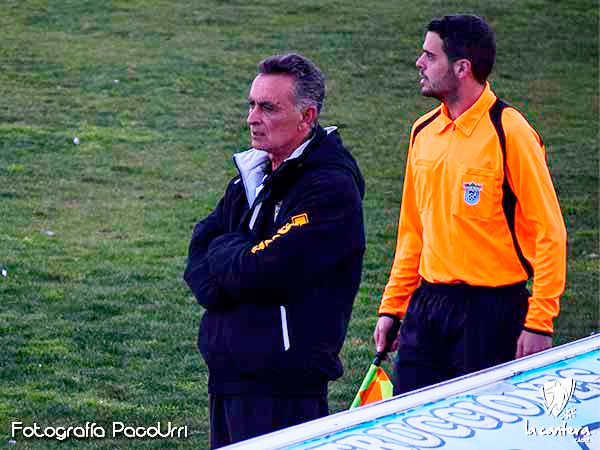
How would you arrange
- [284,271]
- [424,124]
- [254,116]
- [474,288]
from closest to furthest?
1. [284,271]
2. [254,116]
3. [474,288]
4. [424,124]

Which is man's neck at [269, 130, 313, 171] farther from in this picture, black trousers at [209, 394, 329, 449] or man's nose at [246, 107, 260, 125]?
black trousers at [209, 394, 329, 449]

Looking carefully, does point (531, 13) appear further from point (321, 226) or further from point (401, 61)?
point (321, 226)

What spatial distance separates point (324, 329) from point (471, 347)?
93 centimetres

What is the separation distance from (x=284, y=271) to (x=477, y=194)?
1048 mm

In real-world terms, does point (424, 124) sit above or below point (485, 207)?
above

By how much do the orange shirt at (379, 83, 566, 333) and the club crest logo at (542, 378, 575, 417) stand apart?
1.29 metres

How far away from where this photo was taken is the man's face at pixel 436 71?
455 centimetres

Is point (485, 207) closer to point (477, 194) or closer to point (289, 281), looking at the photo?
point (477, 194)

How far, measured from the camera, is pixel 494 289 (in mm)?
Result: 4449

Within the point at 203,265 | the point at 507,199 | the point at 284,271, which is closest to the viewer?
the point at 284,271

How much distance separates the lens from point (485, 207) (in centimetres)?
436

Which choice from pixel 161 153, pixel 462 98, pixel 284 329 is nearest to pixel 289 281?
pixel 284 329

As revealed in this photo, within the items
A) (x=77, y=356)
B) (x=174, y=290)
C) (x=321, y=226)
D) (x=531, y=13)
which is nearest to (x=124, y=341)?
(x=77, y=356)

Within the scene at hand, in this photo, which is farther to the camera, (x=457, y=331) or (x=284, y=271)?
(x=457, y=331)
